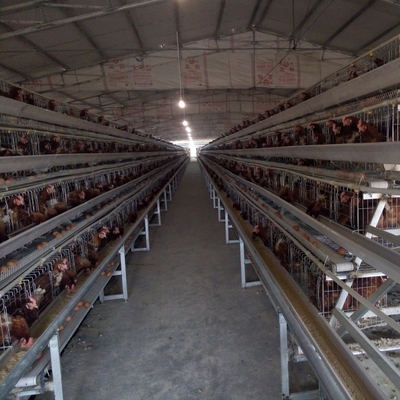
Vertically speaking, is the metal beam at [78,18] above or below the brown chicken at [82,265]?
above

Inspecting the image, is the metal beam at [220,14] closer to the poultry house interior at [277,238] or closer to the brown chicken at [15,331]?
the poultry house interior at [277,238]

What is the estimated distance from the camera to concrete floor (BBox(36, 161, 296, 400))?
2314mm

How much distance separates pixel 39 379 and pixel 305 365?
181cm

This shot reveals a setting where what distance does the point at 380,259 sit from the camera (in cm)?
143

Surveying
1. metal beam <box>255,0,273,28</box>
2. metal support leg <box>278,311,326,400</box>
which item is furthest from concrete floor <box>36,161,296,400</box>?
metal beam <box>255,0,273,28</box>

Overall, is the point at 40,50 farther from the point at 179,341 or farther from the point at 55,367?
the point at 55,367

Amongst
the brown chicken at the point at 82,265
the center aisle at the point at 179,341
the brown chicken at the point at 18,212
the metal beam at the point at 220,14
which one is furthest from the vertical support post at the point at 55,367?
the metal beam at the point at 220,14

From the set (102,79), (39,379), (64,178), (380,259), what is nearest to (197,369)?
(39,379)

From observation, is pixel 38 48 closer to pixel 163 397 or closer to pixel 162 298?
pixel 162 298

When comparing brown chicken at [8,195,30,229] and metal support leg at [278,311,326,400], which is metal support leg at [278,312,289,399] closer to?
metal support leg at [278,311,326,400]

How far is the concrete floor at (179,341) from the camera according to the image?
2314 mm

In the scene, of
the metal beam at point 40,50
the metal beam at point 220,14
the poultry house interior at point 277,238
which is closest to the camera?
the poultry house interior at point 277,238

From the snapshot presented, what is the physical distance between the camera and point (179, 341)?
2.87 meters

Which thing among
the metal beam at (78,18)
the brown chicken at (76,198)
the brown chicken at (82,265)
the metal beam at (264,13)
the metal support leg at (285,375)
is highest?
the metal beam at (264,13)
